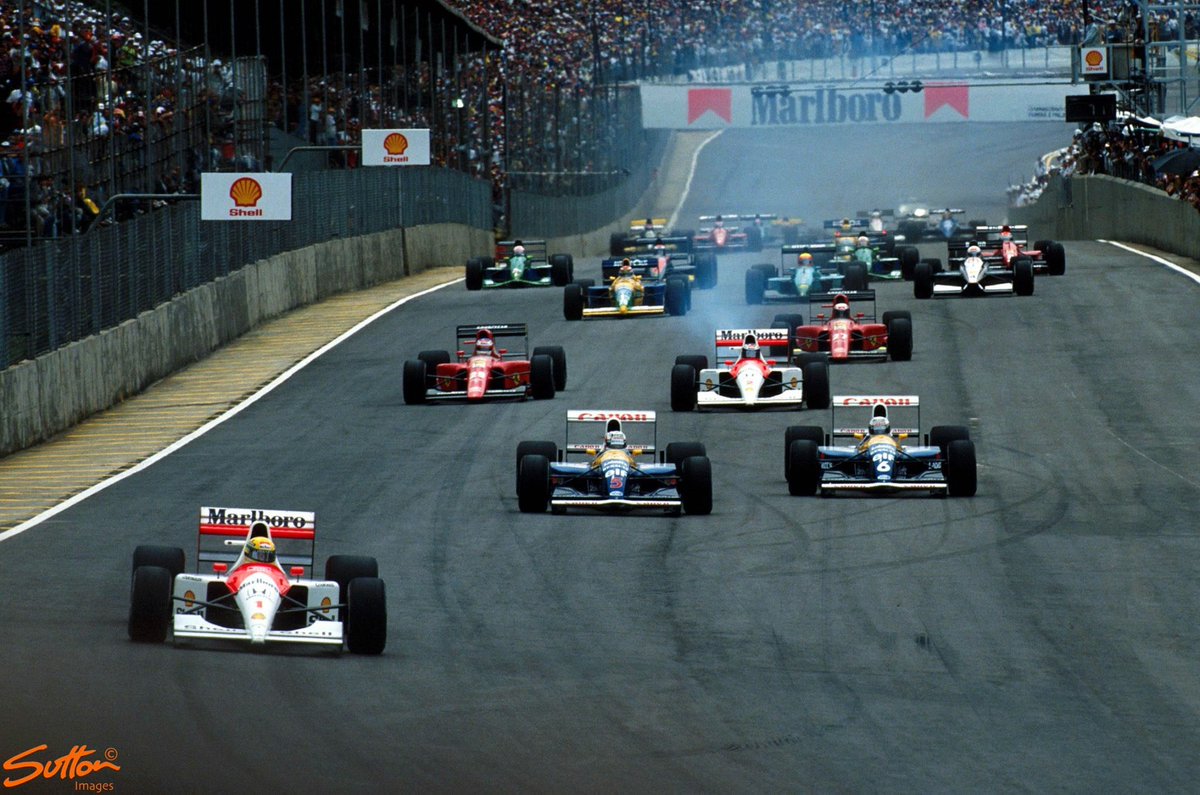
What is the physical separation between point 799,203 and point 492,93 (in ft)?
57.6

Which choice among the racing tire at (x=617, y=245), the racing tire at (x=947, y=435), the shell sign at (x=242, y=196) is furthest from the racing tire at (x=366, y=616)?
the racing tire at (x=617, y=245)

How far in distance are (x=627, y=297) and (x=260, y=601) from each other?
77.3 ft

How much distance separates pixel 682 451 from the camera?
20.5 metres

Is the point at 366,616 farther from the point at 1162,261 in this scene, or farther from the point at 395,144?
the point at 1162,261

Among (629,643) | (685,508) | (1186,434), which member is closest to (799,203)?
(1186,434)

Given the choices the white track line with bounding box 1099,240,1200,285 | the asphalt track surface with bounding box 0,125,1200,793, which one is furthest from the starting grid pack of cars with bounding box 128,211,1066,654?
the white track line with bounding box 1099,240,1200,285

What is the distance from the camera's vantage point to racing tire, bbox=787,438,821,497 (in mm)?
20984

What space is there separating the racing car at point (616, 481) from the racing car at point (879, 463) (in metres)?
1.26

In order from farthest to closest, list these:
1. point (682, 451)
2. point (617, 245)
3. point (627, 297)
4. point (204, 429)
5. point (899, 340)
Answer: point (617, 245)
point (627, 297)
point (899, 340)
point (204, 429)
point (682, 451)

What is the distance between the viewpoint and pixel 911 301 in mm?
39062

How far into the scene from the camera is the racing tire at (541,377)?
92.4 ft

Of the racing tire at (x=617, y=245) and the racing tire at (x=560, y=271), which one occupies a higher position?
the racing tire at (x=617, y=245)

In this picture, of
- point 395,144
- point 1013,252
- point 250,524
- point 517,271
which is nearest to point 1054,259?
point 1013,252

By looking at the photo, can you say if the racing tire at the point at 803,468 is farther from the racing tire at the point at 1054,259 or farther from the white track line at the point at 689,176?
the white track line at the point at 689,176
